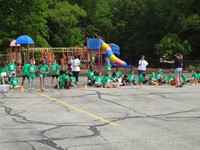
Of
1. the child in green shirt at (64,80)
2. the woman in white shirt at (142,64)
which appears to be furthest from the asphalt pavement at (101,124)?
the woman in white shirt at (142,64)

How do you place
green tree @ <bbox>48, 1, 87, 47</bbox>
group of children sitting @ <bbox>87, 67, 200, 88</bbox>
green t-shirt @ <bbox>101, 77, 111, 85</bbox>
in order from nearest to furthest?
1. green t-shirt @ <bbox>101, 77, 111, 85</bbox>
2. group of children sitting @ <bbox>87, 67, 200, 88</bbox>
3. green tree @ <bbox>48, 1, 87, 47</bbox>

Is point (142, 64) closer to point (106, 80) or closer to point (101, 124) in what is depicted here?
point (106, 80)

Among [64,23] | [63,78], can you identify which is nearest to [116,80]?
[63,78]

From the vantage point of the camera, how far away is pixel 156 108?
11531 mm

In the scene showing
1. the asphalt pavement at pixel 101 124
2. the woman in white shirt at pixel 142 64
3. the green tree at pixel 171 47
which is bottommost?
the asphalt pavement at pixel 101 124

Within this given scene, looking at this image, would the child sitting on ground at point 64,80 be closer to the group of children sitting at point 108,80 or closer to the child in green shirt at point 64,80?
the child in green shirt at point 64,80

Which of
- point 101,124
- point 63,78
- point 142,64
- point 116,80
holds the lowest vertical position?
point 101,124

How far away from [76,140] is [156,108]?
4.84 meters

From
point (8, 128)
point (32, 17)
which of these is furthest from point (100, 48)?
point (8, 128)

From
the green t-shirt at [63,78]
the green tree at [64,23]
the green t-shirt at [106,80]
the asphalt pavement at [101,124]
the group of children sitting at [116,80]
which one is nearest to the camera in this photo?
the asphalt pavement at [101,124]

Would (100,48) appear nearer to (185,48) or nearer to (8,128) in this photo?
(185,48)

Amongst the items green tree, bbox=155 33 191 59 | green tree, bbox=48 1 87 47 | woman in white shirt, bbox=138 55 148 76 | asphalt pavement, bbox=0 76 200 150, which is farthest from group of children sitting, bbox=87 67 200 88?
green tree, bbox=48 1 87 47

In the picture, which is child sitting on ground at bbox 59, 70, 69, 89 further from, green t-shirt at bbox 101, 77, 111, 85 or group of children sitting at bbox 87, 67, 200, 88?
green t-shirt at bbox 101, 77, 111, 85

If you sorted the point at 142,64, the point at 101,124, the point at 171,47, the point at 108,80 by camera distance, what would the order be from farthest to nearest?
the point at 171,47
the point at 142,64
the point at 108,80
the point at 101,124
